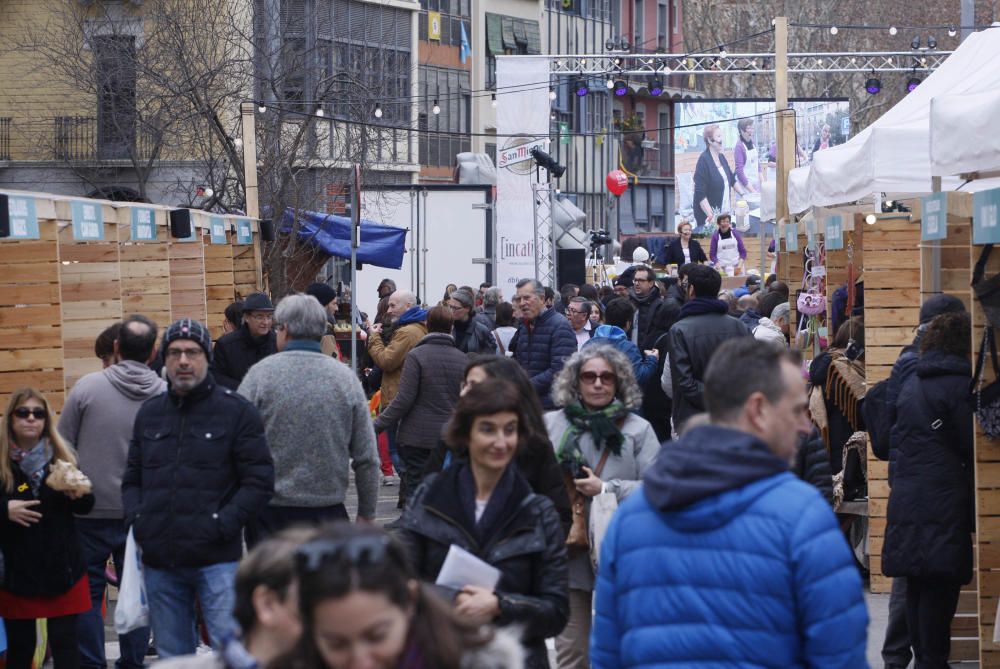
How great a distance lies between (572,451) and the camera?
21.8 feet

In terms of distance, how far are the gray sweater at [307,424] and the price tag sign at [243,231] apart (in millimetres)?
10129

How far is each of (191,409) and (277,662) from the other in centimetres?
396

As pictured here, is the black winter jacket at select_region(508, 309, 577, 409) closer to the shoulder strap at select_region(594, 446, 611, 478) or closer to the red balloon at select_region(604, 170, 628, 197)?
the shoulder strap at select_region(594, 446, 611, 478)

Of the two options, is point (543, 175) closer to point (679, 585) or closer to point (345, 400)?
point (345, 400)

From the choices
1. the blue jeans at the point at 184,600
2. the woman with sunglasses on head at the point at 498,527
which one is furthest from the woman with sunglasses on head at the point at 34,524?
the woman with sunglasses on head at the point at 498,527

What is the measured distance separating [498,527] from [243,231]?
511 inches

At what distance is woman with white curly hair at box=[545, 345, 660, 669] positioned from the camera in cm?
662

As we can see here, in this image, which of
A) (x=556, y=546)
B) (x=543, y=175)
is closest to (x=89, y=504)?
(x=556, y=546)

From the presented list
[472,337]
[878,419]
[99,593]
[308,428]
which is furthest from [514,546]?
[472,337]

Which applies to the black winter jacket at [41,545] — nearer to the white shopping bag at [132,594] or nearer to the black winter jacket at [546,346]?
the white shopping bag at [132,594]

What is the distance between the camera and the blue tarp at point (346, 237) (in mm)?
21172

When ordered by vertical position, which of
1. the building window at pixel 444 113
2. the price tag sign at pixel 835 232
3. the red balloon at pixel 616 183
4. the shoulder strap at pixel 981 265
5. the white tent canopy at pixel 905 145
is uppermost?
the building window at pixel 444 113

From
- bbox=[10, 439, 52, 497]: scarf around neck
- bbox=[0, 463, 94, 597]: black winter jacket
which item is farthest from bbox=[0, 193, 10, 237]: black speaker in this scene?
bbox=[0, 463, 94, 597]: black winter jacket

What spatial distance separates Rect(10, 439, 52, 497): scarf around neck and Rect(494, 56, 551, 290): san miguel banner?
792 inches
